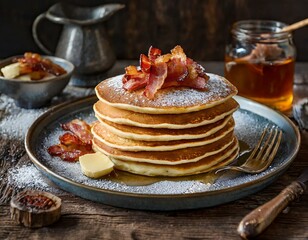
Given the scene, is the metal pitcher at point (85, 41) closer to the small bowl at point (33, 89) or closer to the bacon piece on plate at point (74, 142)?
the small bowl at point (33, 89)

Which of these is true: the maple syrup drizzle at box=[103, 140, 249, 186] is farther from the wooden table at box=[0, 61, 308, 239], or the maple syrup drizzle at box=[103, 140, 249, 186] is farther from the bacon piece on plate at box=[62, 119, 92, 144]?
the bacon piece on plate at box=[62, 119, 92, 144]

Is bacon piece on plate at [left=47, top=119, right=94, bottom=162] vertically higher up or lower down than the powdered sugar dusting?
lower down

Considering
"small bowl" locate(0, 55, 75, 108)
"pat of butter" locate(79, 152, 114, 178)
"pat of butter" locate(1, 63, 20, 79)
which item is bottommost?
"small bowl" locate(0, 55, 75, 108)

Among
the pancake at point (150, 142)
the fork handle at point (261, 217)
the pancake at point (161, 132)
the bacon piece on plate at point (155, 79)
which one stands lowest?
the fork handle at point (261, 217)

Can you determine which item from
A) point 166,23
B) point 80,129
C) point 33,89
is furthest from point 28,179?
point 166,23

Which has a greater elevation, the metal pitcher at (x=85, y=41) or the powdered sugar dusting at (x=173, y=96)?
the powdered sugar dusting at (x=173, y=96)

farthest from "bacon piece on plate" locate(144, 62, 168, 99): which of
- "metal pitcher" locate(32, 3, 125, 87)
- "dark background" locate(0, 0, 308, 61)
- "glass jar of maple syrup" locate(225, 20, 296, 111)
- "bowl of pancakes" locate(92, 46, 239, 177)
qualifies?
"dark background" locate(0, 0, 308, 61)

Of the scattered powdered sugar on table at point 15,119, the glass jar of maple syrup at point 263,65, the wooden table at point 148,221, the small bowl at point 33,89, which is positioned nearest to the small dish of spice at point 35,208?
the wooden table at point 148,221

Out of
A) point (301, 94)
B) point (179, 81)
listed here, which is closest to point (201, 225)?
point (179, 81)
